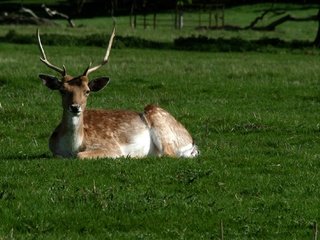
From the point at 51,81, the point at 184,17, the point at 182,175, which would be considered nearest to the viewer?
A: the point at 182,175

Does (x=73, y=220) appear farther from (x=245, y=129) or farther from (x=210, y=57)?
(x=210, y=57)

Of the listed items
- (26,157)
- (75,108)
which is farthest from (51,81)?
(26,157)

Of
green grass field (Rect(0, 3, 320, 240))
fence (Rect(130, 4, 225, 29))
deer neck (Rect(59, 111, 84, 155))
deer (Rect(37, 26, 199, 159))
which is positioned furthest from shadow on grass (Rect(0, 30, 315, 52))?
deer neck (Rect(59, 111, 84, 155))

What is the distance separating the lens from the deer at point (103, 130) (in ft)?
41.2

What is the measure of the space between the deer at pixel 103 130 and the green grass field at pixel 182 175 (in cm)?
42

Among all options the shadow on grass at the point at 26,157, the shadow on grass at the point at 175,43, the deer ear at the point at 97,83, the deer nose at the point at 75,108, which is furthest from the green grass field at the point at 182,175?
the shadow on grass at the point at 175,43

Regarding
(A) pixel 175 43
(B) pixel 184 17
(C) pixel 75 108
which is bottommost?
(B) pixel 184 17

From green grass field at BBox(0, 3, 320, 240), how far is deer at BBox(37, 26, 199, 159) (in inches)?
16.7

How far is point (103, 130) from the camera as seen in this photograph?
1318 cm

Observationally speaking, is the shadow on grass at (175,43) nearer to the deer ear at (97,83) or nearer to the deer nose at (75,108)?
the deer ear at (97,83)

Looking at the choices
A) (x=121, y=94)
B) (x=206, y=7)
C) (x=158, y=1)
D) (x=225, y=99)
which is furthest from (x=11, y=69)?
(x=158, y=1)

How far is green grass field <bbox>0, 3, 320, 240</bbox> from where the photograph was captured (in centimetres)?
904

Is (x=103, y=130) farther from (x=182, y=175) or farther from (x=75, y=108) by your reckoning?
(x=182, y=175)

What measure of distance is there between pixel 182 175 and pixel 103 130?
7.94 feet
